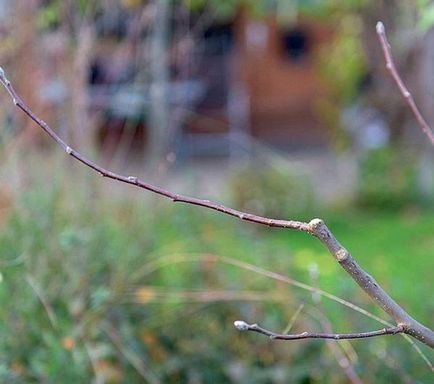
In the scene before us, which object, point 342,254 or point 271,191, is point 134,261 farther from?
point 271,191

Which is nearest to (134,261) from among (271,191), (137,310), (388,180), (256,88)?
(137,310)

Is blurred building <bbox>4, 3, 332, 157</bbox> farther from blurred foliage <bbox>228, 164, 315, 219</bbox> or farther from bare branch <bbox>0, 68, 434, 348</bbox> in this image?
bare branch <bbox>0, 68, 434, 348</bbox>

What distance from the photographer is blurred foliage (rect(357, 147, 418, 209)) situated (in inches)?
403

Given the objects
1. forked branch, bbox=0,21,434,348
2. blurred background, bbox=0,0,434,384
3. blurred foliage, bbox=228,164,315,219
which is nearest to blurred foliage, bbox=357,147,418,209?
blurred foliage, bbox=228,164,315,219

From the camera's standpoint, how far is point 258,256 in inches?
150

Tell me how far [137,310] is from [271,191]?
6.51 meters

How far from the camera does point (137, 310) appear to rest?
3.11 meters

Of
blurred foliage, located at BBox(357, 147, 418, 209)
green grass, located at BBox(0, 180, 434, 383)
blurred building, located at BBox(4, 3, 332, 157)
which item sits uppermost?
blurred building, located at BBox(4, 3, 332, 157)

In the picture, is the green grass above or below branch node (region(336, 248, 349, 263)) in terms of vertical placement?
above

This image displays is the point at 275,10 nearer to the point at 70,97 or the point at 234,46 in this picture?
the point at 234,46

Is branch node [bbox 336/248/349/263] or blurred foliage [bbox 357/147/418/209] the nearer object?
branch node [bbox 336/248/349/263]

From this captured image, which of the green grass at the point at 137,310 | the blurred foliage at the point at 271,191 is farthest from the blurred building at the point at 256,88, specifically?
the green grass at the point at 137,310

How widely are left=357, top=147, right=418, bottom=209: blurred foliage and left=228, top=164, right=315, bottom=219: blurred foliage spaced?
0.89 m

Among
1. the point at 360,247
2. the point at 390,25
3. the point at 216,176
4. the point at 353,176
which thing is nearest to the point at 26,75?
the point at 360,247
